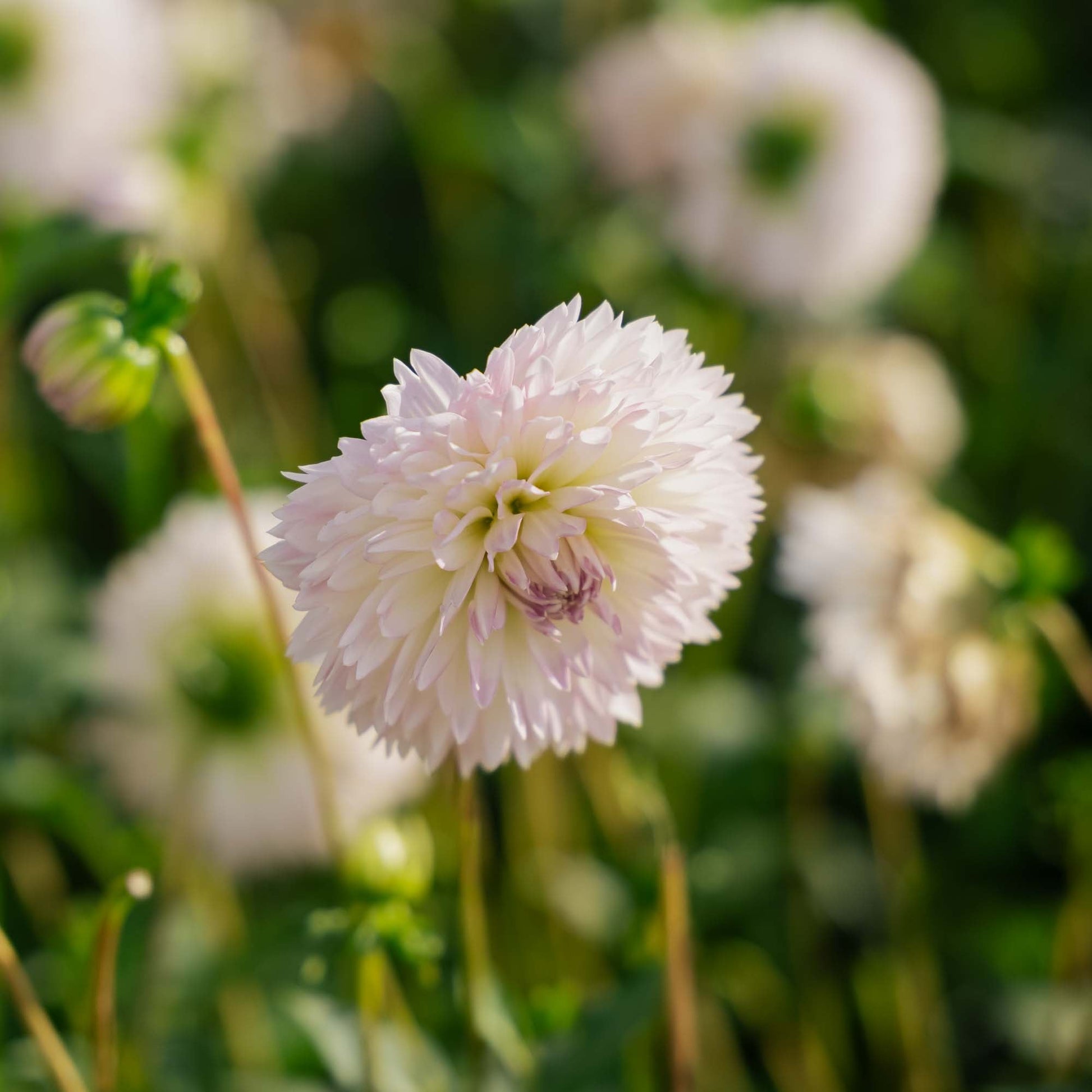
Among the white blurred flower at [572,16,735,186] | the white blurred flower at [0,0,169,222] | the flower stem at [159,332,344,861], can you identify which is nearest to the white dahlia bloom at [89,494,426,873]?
the flower stem at [159,332,344,861]

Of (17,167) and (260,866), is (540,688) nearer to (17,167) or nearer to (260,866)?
(260,866)

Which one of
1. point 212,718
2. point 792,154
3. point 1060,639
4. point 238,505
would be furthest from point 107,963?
point 792,154

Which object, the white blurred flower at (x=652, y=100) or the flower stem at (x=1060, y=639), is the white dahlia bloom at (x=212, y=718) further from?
the white blurred flower at (x=652, y=100)

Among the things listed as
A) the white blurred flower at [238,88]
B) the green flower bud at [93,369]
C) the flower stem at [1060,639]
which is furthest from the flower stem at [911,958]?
the white blurred flower at [238,88]

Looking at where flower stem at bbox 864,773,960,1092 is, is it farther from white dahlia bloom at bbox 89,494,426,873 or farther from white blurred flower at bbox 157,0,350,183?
white blurred flower at bbox 157,0,350,183

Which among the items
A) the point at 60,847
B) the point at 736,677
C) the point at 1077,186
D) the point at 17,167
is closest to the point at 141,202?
the point at 17,167

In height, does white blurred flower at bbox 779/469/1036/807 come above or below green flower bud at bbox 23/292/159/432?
below
